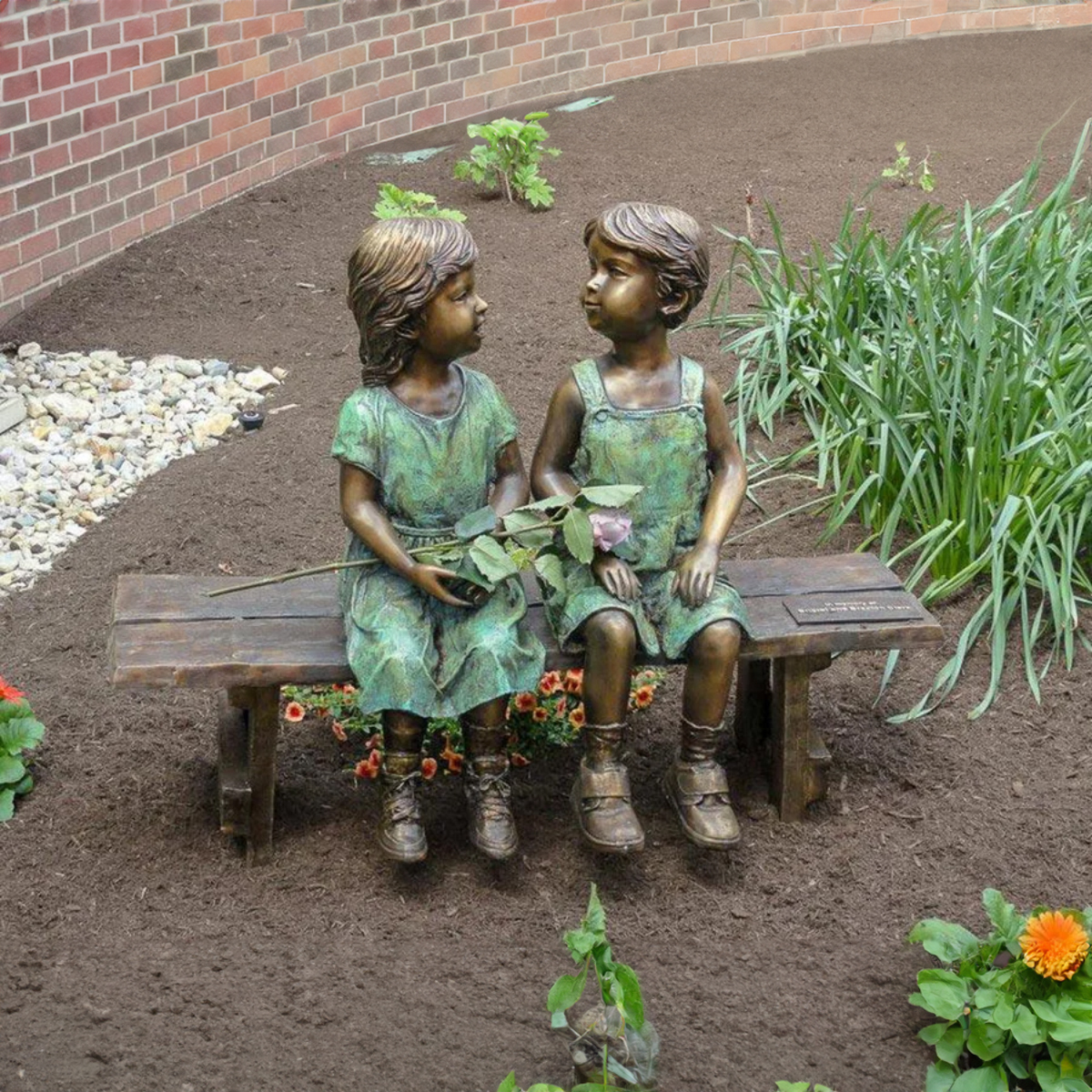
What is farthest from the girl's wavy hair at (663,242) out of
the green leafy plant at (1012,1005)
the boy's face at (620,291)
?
the green leafy plant at (1012,1005)

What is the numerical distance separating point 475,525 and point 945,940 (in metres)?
1.26

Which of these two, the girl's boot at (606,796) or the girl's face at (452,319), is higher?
the girl's face at (452,319)

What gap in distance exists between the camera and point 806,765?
14.1 ft

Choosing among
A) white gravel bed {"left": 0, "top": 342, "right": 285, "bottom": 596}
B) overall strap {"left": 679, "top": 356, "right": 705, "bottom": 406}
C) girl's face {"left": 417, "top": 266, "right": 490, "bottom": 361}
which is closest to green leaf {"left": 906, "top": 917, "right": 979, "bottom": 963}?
overall strap {"left": 679, "top": 356, "right": 705, "bottom": 406}

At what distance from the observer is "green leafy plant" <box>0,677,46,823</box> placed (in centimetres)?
433

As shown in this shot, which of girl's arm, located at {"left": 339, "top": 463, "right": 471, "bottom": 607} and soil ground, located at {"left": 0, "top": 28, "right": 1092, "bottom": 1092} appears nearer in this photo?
soil ground, located at {"left": 0, "top": 28, "right": 1092, "bottom": 1092}

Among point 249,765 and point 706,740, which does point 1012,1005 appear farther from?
point 249,765

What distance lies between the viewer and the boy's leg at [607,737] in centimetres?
385

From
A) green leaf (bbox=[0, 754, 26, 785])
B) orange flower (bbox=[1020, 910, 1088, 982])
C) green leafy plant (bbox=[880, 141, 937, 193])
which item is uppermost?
orange flower (bbox=[1020, 910, 1088, 982])

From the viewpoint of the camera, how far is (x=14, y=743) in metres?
4.36

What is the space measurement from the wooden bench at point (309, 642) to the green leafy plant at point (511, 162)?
4.48 meters

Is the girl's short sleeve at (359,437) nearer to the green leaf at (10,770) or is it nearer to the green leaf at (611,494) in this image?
the green leaf at (611,494)

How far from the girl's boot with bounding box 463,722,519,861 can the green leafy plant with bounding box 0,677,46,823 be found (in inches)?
44.3

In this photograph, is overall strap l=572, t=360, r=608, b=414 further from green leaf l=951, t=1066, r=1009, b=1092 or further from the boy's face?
green leaf l=951, t=1066, r=1009, b=1092
